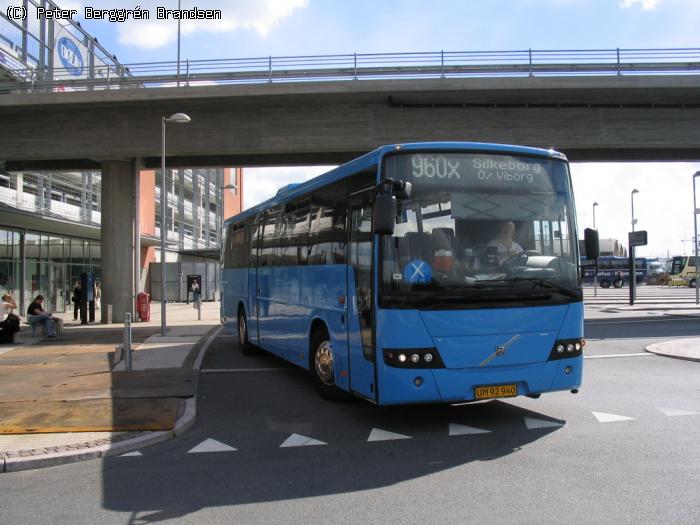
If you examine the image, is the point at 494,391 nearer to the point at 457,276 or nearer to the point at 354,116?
the point at 457,276

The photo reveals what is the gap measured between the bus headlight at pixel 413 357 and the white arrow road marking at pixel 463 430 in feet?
3.08

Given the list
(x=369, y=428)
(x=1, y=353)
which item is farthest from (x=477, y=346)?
(x=1, y=353)

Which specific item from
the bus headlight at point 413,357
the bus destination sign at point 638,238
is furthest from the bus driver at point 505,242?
the bus destination sign at point 638,238

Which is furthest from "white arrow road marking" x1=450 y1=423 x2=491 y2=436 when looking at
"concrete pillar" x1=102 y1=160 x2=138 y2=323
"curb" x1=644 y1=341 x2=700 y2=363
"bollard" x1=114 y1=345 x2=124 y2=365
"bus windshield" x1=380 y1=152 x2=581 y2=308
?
"concrete pillar" x1=102 y1=160 x2=138 y2=323

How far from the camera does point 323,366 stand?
8.30 m

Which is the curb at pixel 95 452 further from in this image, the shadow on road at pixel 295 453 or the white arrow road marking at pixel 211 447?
the white arrow road marking at pixel 211 447

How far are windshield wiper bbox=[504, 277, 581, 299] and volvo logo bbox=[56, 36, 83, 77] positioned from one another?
2383cm

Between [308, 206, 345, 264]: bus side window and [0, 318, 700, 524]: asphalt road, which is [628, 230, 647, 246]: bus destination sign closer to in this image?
[0, 318, 700, 524]: asphalt road

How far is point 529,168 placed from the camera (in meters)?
6.87

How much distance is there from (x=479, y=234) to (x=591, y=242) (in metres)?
2.08

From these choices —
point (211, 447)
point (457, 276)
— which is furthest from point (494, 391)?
point (211, 447)

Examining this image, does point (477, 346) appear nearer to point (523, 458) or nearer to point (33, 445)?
point (523, 458)

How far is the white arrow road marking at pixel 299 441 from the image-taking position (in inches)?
246

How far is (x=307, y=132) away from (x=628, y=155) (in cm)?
1203
